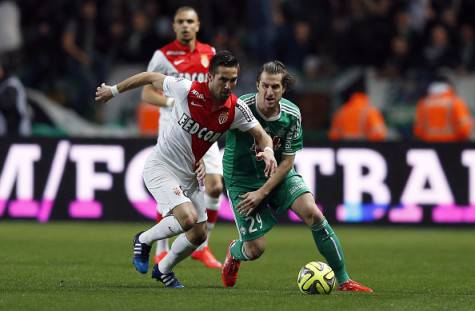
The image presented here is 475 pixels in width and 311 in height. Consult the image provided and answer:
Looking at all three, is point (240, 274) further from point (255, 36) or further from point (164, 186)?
point (255, 36)

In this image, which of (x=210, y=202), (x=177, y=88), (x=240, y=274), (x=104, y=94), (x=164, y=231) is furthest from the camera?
(x=210, y=202)

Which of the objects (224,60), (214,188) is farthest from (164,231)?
(214,188)

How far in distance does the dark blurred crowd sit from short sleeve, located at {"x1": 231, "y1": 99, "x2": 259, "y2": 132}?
10.4m

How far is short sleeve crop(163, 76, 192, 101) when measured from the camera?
9.73 meters

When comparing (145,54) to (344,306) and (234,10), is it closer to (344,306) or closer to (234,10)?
(234,10)

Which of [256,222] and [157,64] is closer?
[256,222]

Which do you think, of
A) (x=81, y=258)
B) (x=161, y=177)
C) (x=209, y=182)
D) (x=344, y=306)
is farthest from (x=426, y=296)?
(x=81, y=258)

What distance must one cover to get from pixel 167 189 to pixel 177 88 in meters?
0.84

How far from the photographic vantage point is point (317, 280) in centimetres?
935

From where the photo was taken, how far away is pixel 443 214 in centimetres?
1689

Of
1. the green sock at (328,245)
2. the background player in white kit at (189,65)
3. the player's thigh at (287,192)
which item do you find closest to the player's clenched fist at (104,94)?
the player's thigh at (287,192)

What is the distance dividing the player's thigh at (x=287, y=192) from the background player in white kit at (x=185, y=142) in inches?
24.3

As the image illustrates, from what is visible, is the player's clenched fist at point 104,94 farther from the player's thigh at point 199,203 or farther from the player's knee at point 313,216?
the player's knee at point 313,216

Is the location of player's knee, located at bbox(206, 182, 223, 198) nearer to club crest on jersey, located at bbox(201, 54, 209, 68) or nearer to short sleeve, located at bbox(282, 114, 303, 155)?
club crest on jersey, located at bbox(201, 54, 209, 68)
